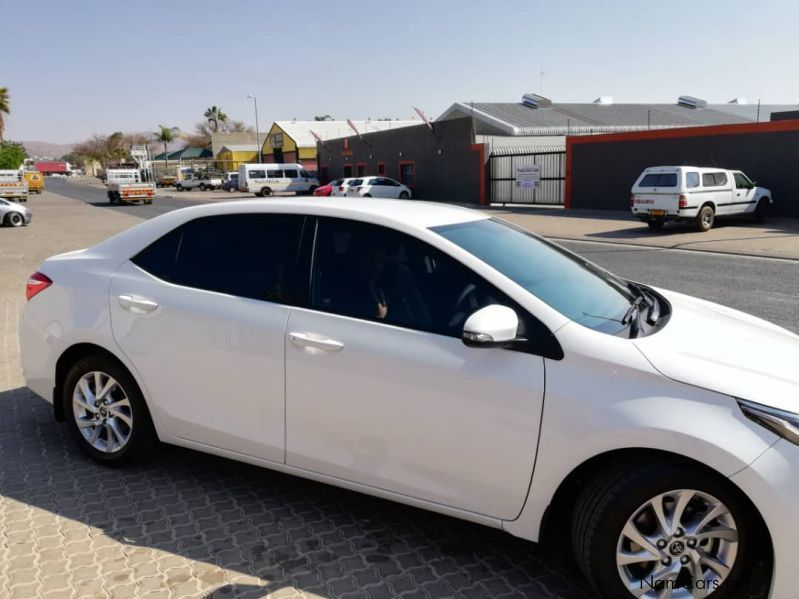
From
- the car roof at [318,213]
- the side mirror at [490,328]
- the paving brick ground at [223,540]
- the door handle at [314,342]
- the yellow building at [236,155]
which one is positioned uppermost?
the yellow building at [236,155]

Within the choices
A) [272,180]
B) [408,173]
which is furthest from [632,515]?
[272,180]

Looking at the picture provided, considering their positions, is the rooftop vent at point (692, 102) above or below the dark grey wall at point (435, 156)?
above

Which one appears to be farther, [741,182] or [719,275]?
[741,182]

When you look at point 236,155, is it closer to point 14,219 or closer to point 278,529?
point 14,219

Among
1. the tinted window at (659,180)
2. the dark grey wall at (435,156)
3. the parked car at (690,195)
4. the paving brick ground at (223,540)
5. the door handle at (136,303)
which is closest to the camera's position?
the paving brick ground at (223,540)

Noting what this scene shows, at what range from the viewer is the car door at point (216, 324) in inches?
129

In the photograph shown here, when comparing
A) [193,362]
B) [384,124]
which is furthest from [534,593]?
[384,124]

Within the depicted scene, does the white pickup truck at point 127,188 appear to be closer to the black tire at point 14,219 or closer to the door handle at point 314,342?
the black tire at point 14,219

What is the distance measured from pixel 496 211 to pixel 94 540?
25995 mm

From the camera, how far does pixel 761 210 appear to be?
19359 mm

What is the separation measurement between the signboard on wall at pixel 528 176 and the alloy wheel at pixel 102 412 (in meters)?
26.9

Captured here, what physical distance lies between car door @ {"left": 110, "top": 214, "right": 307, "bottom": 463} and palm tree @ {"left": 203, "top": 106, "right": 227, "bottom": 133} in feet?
409

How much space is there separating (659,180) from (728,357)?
1637 cm

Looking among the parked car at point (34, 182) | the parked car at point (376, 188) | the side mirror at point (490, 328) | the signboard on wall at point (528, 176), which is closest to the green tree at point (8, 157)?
the parked car at point (34, 182)
